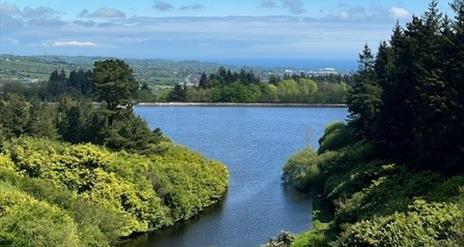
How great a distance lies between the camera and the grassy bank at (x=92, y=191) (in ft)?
100.0

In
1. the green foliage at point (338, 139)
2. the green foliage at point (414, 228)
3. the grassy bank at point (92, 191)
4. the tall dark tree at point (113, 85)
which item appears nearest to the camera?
the green foliage at point (414, 228)

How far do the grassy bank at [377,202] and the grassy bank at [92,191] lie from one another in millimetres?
9269

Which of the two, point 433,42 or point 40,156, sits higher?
point 433,42

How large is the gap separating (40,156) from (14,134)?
26.7ft

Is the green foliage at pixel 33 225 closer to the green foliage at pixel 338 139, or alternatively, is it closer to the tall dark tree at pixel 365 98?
the tall dark tree at pixel 365 98

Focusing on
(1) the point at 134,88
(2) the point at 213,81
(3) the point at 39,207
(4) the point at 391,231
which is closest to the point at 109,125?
(1) the point at 134,88

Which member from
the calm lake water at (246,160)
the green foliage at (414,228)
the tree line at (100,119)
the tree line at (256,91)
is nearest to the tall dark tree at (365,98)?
the calm lake water at (246,160)

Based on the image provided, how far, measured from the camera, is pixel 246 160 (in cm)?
7356

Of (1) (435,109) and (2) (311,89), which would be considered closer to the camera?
(1) (435,109)

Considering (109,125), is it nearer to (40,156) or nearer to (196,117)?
(40,156)

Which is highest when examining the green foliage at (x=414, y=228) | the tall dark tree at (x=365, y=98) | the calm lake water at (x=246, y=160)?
the tall dark tree at (x=365, y=98)

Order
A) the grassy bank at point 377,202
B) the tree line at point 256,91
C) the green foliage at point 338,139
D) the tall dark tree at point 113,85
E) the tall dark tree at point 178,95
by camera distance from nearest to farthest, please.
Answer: the grassy bank at point 377,202 → the tall dark tree at point 113,85 → the green foliage at point 338,139 → the tall dark tree at point 178,95 → the tree line at point 256,91

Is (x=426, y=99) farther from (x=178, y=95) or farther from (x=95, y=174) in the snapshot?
(x=178, y=95)

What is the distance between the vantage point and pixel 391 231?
24859 mm
